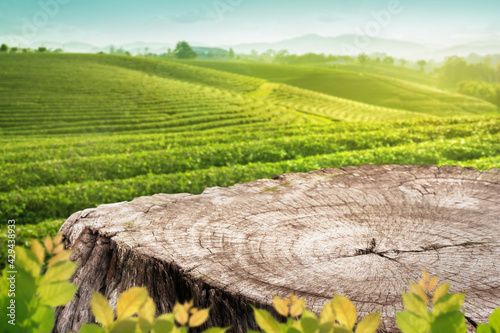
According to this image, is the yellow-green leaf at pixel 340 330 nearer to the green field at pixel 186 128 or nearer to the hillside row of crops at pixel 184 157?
the green field at pixel 186 128

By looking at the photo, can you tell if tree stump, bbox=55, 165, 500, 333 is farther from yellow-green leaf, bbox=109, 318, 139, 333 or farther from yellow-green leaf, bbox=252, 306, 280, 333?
yellow-green leaf, bbox=109, 318, 139, 333

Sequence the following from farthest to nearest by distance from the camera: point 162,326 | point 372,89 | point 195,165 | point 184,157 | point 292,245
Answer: point 372,89, point 184,157, point 195,165, point 292,245, point 162,326

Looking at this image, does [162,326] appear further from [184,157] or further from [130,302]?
[184,157]

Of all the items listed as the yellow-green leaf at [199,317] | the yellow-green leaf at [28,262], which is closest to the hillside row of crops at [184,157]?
the yellow-green leaf at [28,262]

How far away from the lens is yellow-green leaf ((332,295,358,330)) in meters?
0.59

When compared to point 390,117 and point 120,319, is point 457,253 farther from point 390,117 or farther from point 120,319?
point 390,117

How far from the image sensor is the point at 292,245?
175 centimetres

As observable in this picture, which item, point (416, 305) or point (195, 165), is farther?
point (195, 165)

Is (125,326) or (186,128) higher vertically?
(125,326)

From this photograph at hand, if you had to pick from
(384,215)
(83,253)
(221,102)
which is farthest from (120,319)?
(221,102)

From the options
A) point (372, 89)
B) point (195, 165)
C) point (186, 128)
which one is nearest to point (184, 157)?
point (195, 165)

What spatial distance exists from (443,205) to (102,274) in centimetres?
211

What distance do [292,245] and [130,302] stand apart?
128 cm

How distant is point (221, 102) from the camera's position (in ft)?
93.5
